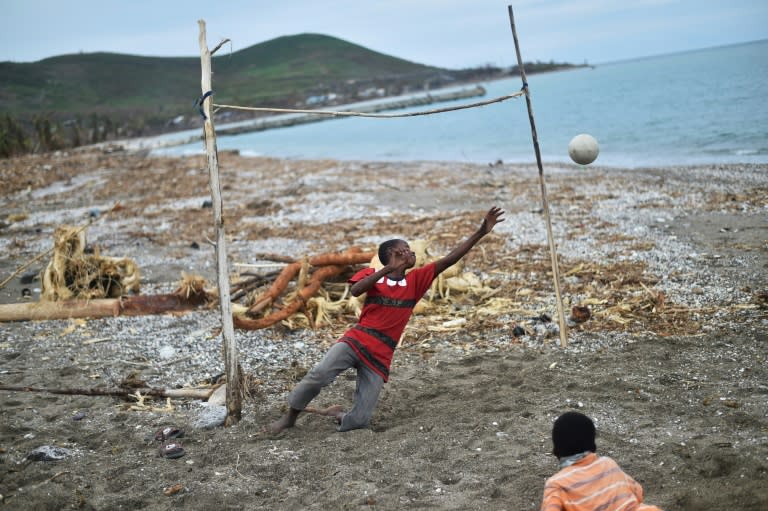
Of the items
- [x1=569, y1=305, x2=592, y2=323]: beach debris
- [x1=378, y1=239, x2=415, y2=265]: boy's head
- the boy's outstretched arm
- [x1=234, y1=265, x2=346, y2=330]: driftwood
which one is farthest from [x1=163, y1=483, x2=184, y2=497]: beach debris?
[x1=569, y1=305, x2=592, y2=323]: beach debris

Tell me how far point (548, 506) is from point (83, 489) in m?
3.13

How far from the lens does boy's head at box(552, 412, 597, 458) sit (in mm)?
3119

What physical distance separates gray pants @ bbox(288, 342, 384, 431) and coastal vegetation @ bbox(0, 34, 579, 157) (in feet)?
184

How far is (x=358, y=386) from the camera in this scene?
5.14 metres

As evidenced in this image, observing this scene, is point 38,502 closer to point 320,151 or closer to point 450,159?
point 450,159

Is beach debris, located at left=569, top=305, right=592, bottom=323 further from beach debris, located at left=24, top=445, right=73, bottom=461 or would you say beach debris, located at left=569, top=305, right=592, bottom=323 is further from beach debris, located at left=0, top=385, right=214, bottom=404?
beach debris, located at left=24, top=445, right=73, bottom=461

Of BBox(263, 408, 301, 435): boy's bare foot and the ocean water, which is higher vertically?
the ocean water

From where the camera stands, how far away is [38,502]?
4230mm

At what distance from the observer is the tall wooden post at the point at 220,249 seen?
5.25 metres

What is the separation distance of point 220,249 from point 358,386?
157 centimetres

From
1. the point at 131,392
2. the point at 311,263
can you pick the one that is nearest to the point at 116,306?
the point at 311,263

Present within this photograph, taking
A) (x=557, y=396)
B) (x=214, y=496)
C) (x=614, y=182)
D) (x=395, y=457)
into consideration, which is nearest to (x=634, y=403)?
(x=557, y=396)

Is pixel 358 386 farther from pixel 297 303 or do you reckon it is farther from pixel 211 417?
pixel 297 303

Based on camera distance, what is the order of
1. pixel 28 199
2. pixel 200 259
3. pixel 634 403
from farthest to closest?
→ pixel 28 199
pixel 200 259
pixel 634 403
